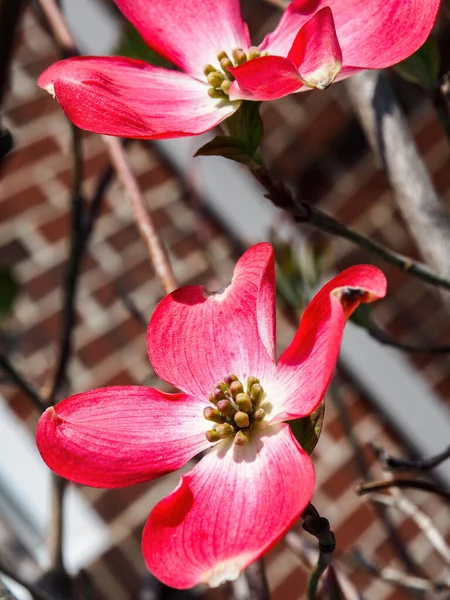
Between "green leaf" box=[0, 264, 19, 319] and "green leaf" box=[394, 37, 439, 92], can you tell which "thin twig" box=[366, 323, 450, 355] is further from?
"green leaf" box=[0, 264, 19, 319]

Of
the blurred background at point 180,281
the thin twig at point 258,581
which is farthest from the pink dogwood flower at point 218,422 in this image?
the blurred background at point 180,281

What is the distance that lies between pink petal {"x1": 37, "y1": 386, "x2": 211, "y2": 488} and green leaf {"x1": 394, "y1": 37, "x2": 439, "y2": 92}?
0.20 m

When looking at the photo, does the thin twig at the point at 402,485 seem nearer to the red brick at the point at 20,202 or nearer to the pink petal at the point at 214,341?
the pink petal at the point at 214,341

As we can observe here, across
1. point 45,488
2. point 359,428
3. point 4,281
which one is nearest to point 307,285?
point 4,281

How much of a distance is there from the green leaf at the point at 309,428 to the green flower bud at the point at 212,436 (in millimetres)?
32

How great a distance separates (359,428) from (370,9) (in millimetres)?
1164

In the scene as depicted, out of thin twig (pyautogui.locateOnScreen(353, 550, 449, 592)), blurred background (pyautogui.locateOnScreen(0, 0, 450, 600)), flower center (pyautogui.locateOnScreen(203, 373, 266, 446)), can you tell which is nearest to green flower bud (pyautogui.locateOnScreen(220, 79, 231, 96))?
flower center (pyautogui.locateOnScreen(203, 373, 266, 446))

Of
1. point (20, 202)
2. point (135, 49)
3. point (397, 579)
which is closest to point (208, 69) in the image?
point (135, 49)

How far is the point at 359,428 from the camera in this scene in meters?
1.35

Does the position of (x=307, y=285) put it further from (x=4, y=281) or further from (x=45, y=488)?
(x=45, y=488)

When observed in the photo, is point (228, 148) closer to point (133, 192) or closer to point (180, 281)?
point (133, 192)

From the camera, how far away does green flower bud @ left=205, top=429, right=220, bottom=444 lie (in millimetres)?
257

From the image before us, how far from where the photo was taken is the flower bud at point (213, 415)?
0.85 feet

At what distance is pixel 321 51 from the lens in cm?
22
